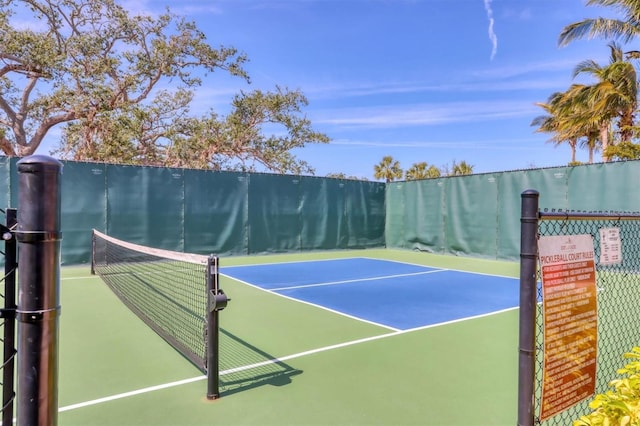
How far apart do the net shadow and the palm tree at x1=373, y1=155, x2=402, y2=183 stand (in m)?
32.5

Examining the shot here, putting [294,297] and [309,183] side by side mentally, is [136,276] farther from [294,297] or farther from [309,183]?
[309,183]

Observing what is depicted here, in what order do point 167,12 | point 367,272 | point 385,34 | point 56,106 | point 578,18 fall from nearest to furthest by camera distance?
point 367,272 < point 578,18 < point 56,106 < point 167,12 < point 385,34

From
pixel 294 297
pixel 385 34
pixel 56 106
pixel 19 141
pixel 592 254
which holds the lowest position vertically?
pixel 294 297

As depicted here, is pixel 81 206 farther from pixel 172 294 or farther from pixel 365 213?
pixel 365 213

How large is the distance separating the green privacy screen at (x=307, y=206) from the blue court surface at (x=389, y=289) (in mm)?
2121

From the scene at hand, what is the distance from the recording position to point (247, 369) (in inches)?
131

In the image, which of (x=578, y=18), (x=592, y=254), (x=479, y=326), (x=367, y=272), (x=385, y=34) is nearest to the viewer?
(x=592, y=254)

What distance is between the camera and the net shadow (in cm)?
303

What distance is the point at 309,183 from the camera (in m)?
12.6

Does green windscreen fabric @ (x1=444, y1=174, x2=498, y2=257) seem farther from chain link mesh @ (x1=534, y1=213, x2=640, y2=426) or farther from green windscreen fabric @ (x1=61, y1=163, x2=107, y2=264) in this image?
green windscreen fabric @ (x1=61, y1=163, x2=107, y2=264)

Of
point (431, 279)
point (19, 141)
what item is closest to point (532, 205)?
point (431, 279)

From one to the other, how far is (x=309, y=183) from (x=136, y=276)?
6028 millimetres

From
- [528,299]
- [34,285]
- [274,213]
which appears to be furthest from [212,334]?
[274,213]

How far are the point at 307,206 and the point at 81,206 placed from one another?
5812 mm
